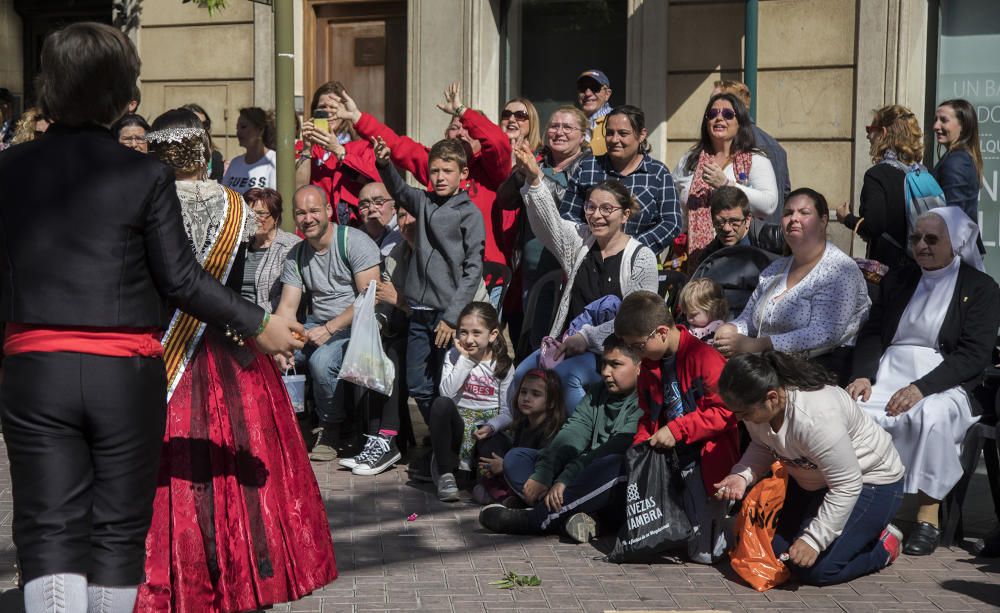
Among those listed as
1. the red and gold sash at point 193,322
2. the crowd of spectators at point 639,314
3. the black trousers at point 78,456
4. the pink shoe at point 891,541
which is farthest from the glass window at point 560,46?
the black trousers at point 78,456

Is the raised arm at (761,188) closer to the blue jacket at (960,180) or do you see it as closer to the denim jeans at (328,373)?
the blue jacket at (960,180)

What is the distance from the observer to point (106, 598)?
378cm

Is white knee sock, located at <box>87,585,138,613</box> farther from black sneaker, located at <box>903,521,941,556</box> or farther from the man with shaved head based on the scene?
the man with shaved head

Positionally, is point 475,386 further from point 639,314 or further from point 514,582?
point 514,582

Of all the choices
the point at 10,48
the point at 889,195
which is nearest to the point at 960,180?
the point at 889,195

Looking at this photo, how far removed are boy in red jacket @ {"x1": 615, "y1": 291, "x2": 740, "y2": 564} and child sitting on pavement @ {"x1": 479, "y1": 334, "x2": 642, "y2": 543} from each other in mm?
267

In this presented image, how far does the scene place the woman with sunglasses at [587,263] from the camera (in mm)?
6836

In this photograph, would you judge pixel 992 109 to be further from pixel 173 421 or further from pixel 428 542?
pixel 173 421

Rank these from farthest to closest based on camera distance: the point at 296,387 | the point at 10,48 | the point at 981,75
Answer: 1. the point at 10,48
2. the point at 981,75
3. the point at 296,387

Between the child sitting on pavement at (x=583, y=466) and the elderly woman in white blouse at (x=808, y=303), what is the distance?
1.73ft

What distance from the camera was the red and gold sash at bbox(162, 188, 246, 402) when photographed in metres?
4.88

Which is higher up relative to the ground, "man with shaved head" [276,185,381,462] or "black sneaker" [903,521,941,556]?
"man with shaved head" [276,185,381,462]

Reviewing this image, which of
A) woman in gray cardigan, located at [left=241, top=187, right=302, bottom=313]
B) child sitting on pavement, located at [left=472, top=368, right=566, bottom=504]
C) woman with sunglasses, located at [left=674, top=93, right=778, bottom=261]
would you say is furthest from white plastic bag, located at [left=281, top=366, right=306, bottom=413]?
woman with sunglasses, located at [left=674, top=93, right=778, bottom=261]

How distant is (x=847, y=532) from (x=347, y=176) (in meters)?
4.55
